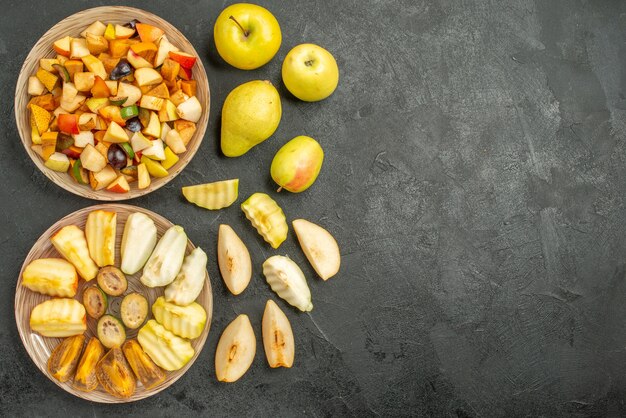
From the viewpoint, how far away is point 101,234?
82.7 inches

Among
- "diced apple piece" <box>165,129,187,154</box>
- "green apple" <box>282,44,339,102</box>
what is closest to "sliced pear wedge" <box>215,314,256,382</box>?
"diced apple piece" <box>165,129,187,154</box>

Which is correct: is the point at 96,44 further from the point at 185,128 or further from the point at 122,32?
the point at 185,128

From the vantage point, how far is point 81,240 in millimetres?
2104

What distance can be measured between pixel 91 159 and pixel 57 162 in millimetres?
122

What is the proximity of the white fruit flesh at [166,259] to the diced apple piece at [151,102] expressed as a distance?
42 cm

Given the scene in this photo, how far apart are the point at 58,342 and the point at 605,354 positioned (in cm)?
208

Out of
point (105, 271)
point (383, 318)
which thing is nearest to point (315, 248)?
point (383, 318)

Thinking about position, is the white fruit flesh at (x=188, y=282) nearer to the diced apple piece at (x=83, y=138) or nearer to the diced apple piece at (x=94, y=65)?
the diced apple piece at (x=83, y=138)

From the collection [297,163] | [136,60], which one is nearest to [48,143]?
[136,60]

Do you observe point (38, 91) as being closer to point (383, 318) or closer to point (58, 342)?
point (58, 342)

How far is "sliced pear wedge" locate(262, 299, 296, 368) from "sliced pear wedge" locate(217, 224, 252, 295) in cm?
13

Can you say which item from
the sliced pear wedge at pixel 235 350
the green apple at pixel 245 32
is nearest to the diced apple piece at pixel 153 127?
the green apple at pixel 245 32

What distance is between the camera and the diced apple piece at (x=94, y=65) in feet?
6.64

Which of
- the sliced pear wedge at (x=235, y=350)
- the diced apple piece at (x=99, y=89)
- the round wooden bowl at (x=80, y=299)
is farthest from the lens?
the sliced pear wedge at (x=235, y=350)
